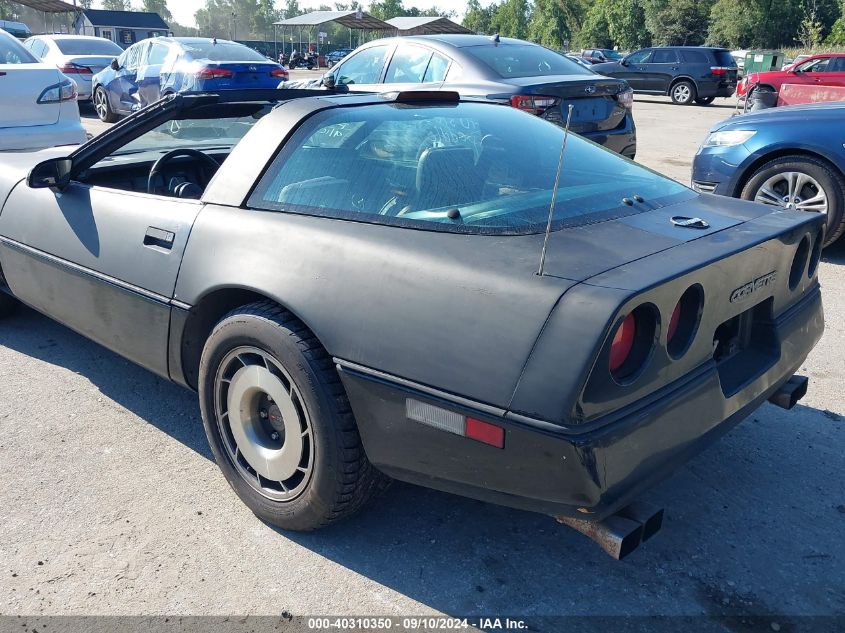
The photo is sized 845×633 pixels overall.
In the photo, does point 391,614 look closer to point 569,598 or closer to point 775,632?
point 569,598

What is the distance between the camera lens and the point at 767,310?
8.18 ft

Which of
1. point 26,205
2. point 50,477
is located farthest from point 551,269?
point 26,205

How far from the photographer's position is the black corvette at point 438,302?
6.21ft

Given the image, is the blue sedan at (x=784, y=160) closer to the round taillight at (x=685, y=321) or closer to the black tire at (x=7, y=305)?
the round taillight at (x=685, y=321)

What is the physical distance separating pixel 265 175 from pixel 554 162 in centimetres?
106

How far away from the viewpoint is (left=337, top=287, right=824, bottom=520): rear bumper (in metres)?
1.84

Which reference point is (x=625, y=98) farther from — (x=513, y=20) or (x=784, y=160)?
(x=513, y=20)

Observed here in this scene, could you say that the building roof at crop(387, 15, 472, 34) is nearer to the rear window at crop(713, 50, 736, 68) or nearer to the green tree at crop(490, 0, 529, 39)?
the rear window at crop(713, 50, 736, 68)

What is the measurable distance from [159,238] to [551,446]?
1753 millimetres

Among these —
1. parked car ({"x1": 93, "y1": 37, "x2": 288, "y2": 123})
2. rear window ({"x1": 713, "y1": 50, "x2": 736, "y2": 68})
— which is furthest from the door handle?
rear window ({"x1": 713, "y1": 50, "x2": 736, "y2": 68})

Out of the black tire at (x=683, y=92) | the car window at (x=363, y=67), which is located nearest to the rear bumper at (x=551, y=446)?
the car window at (x=363, y=67)

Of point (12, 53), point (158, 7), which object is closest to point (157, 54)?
point (12, 53)

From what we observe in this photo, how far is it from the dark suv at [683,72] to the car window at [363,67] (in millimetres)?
13533

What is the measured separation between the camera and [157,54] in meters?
11.9
